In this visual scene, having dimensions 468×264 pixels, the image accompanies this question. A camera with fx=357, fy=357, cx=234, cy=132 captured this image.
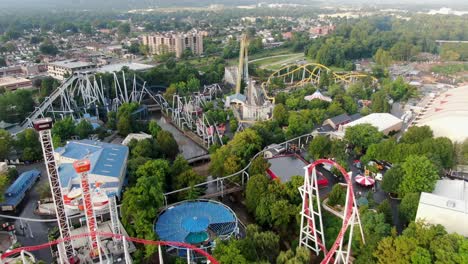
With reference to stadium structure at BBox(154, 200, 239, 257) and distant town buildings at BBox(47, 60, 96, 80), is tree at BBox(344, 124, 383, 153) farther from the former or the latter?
distant town buildings at BBox(47, 60, 96, 80)

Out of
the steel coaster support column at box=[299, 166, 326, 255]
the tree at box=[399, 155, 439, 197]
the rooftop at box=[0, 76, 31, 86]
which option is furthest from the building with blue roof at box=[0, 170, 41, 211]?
the rooftop at box=[0, 76, 31, 86]

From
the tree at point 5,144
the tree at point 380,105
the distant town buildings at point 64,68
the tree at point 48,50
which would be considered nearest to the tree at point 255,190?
the tree at point 5,144

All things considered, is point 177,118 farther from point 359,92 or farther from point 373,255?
point 373,255

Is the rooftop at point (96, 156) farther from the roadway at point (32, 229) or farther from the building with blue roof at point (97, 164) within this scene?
the roadway at point (32, 229)

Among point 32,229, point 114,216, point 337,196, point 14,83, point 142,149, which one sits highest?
point 114,216

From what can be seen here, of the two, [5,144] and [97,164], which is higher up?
[97,164]

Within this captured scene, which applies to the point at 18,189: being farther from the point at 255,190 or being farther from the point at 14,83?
the point at 14,83

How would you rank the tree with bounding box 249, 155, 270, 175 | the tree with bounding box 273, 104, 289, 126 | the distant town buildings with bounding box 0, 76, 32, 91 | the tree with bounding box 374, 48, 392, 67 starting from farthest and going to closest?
the tree with bounding box 374, 48, 392, 67, the distant town buildings with bounding box 0, 76, 32, 91, the tree with bounding box 273, 104, 289, 126, the tree with bounding box 249, 155, 270, 175

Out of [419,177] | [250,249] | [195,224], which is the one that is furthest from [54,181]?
[419,177]
